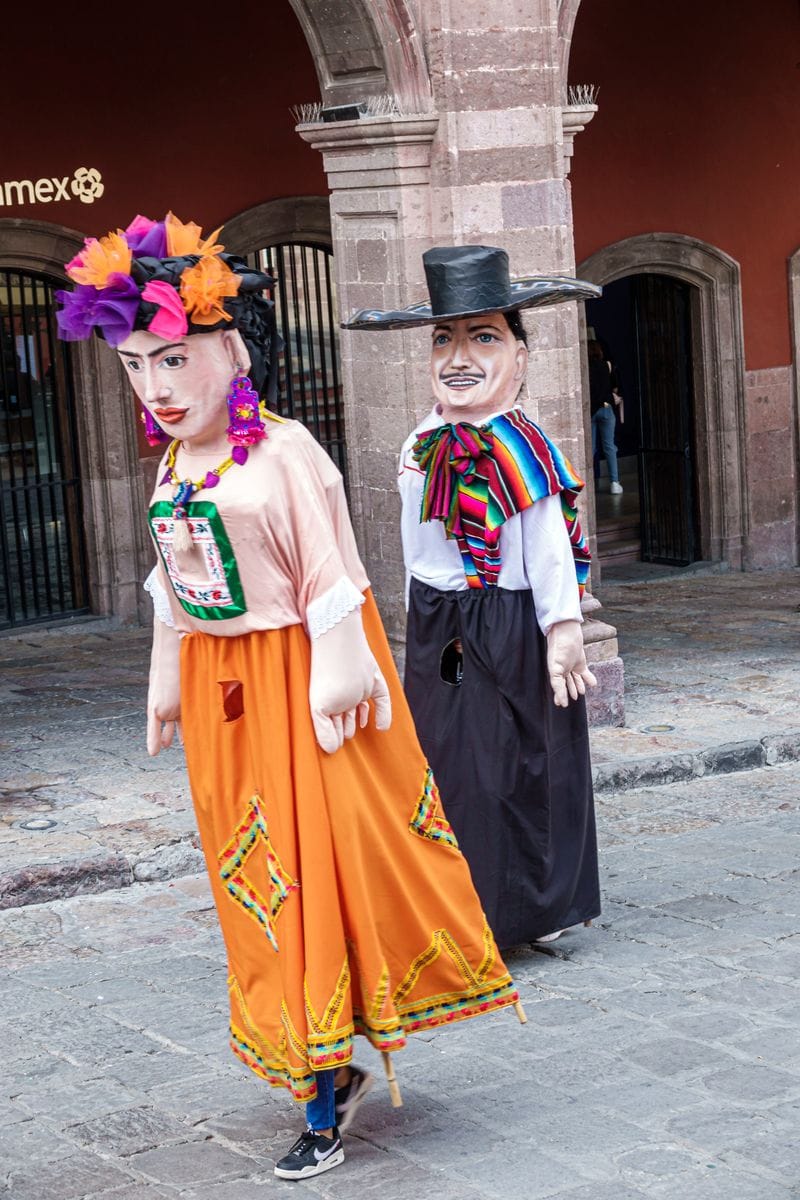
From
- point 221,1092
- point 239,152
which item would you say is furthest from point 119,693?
point 221,1092

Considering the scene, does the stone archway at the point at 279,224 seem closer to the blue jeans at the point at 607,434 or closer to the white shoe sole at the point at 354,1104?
the blue jeans at the point at 607,434

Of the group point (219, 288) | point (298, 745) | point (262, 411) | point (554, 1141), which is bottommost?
point (554, 1141)

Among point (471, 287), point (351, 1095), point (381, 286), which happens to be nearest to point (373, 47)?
point (381, 286)

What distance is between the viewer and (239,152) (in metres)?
12.7

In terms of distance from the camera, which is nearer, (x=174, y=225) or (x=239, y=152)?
(x=174, y=225)

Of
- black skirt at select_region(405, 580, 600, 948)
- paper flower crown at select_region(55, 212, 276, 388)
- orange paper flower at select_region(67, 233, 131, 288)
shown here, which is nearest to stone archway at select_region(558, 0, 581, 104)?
black skirt at select_region(405, 580, 600, 948)

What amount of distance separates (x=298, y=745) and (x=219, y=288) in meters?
1.10

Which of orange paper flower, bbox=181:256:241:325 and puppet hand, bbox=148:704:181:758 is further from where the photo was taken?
puppet hand, bbox=148:704:181:758

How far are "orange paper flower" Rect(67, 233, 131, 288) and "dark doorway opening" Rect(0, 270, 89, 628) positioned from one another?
300 inches

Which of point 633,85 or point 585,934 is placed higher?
point 633,85

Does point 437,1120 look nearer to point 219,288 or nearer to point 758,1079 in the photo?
point 758,1079

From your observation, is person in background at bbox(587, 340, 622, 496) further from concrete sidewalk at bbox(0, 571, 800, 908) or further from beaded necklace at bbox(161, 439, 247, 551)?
beaded necklace at bbox(161, 439, 247, 551)

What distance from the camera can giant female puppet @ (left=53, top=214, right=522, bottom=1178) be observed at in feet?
15.4

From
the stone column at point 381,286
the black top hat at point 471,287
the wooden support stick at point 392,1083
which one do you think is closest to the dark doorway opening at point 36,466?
the stone column at point 381,286
